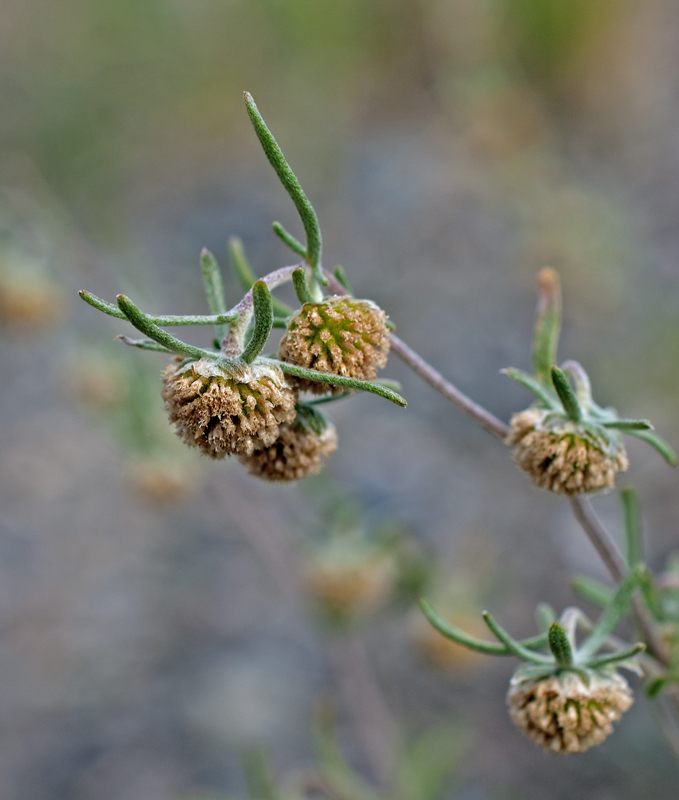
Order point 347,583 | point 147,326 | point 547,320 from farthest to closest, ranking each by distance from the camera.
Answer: point 347,583 → point 547,320 → point 147,326

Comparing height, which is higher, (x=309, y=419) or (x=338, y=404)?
(x=338, y=404)

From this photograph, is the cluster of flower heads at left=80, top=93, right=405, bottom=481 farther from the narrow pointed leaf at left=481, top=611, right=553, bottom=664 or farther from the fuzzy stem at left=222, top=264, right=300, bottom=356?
the narrow pointed leaf at left=481, top=611, right=553, bottom=664

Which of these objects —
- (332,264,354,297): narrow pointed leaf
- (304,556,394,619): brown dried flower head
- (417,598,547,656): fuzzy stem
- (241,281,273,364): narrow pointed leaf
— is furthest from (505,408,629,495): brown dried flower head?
(304,556,394,619): brown dried flower head

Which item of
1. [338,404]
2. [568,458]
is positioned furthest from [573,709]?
[338,404]

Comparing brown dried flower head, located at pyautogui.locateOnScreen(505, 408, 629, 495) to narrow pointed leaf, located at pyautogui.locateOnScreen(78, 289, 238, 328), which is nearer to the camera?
narrow pointed leaf, located at pyautogui.locateOnScreen(78, 289, 238, 328)

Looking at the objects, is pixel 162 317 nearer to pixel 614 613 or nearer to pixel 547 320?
pixel 547 320

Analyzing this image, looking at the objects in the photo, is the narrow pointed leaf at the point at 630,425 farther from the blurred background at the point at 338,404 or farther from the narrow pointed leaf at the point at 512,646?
the blurred background at the point at 338,404

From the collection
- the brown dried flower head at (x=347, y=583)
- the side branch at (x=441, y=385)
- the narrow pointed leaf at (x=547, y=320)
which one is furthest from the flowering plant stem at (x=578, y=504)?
the brown dried flower head at (x=347, y=583)
